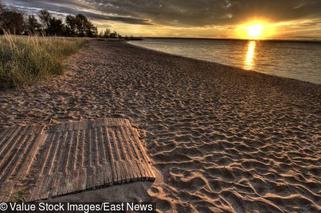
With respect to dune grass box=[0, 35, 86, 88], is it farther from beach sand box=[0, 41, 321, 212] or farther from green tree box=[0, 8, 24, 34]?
green tree box=[0, 8, 24, 34]

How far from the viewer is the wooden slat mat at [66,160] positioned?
2250 mm

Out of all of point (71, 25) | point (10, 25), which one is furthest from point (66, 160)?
point (71, 25)

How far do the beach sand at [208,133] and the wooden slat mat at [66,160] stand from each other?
0.38 metres

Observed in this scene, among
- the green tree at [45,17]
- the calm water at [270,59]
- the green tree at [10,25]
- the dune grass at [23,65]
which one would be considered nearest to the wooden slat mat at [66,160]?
the dune grass at [23,65]

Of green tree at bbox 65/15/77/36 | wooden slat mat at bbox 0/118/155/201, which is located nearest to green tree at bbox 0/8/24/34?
wooden slat mat at bbox 0/118/155/201

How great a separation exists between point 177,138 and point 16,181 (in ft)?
8.11

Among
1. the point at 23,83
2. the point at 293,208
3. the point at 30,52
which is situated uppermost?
the point at 30,52

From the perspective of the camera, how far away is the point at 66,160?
9.02 feet

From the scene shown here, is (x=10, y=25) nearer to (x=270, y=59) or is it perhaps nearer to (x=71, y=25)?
(x=270, y=59)

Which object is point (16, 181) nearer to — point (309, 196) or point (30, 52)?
point (309, 196)

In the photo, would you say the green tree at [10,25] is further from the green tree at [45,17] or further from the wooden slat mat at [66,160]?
the green tree at [45,17]

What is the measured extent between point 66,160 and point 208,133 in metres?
2.61

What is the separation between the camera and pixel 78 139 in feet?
10.9

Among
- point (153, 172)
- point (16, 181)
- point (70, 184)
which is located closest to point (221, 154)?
point (153, 172)
